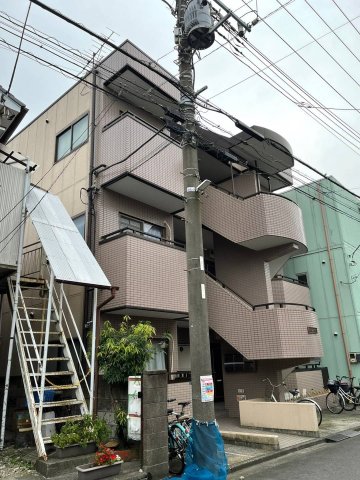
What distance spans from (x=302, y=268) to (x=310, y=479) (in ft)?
42.1

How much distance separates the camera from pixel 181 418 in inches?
307

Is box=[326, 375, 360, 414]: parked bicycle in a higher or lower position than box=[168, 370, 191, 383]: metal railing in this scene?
lower

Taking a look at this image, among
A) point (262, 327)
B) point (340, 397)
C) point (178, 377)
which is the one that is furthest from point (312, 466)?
point (340, 397)

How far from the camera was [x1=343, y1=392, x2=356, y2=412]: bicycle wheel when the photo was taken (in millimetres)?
14126

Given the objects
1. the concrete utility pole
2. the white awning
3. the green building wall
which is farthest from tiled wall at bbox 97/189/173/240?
the green building wall

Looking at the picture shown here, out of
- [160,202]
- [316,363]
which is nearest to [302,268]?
[316,363]

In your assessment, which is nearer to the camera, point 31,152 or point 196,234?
point 196,234

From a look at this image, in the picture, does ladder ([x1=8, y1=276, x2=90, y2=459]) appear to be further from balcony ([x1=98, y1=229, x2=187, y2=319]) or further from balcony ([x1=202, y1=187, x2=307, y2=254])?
balcony ([x1=202, y1=187, x2=307, y2=254])

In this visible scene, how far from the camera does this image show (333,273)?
1728 centimetres

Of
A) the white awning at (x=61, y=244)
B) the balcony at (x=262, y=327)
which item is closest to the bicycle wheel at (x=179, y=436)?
the white awning at (x=61, y=244)

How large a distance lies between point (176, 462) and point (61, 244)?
198 inches

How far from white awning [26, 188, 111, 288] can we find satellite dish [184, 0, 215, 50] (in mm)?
5038

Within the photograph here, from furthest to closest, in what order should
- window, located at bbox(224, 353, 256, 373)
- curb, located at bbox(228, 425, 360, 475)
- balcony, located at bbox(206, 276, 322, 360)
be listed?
1. window, located at bbox(224, 353, 256, 373)
2. balcony, located at bbox(206, 276, 322, 360)
3. curb, located at bbox(228, 425, 360, 475)

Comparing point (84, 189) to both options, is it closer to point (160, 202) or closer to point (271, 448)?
point (160, 202)
